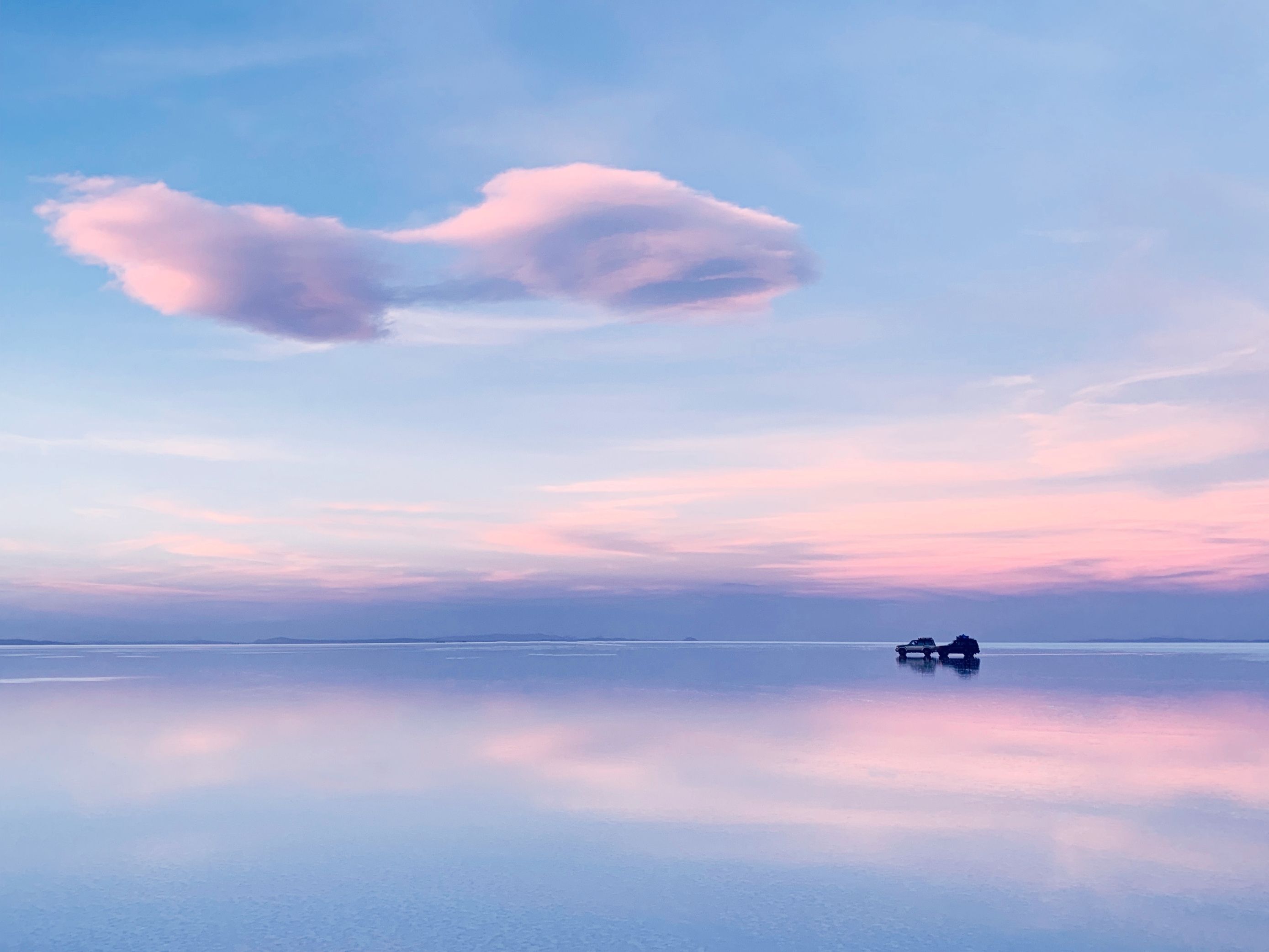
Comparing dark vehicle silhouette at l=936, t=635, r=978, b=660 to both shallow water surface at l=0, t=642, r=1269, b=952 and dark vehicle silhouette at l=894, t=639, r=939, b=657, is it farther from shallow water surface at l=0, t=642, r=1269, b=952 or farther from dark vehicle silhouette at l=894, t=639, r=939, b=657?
shallow water surface at l=0, t=642, r=1269, b=952

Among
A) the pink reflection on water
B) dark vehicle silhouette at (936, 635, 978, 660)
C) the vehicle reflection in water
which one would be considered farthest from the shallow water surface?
dark vehicle silhouette at (936, 635, 978, 660)

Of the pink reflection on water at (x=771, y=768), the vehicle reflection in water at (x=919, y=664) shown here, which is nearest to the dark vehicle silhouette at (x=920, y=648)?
the vehicle reflection in water at (x=919, y=664)

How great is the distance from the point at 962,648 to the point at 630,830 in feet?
284

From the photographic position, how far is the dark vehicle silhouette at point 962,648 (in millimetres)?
98250

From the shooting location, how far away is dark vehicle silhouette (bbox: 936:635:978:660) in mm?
98250

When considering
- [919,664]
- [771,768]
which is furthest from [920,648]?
[771,768]

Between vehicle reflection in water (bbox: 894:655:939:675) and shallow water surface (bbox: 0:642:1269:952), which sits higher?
shallow water surface (bbox: 0:642:1269:952)

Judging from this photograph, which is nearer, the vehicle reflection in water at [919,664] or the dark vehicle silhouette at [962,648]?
the vehicle reflection in water at [919,664]

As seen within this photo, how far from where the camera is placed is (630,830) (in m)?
18.7

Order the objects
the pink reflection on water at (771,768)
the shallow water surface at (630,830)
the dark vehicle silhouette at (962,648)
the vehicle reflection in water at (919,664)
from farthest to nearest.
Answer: the dark vehicle silhouette at (962,648) < the vehicle reflection in water at (919,664) < the pink reflection on water at (771,768) < the shallow water surface at (630,830)

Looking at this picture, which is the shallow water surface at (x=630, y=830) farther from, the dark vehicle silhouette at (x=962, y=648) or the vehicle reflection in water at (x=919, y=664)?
the dark vehicle silhouette at (x=962, y=648)

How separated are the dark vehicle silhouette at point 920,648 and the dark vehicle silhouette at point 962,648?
8.22ft

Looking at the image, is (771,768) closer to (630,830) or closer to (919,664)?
(630,830)

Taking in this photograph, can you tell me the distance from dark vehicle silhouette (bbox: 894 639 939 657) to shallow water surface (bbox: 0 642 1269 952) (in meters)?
67.7
